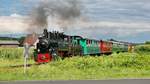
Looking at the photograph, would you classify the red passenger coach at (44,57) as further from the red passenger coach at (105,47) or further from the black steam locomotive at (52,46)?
the red passenger coach at (105,47)

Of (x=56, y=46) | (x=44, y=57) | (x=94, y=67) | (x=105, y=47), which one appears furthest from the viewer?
(x=105, y=47)

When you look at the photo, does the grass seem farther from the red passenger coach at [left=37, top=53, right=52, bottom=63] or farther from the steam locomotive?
the steam locomotive

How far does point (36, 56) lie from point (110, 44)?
69.6 feet

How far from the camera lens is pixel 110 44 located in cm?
6234

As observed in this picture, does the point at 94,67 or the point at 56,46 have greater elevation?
the point at 56,46

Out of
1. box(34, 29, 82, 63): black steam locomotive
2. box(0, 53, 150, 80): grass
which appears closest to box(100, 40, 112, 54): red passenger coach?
box(34, 29, 82, 63): black steam locomotive

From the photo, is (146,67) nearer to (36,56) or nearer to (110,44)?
(36,56)

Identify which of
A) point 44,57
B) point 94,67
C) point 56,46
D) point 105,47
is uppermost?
point 56,46

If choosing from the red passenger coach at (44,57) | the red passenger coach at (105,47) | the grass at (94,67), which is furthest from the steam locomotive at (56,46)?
the red passenger coach at (105,47)

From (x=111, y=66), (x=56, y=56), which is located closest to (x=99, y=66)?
(x=111, y=66)

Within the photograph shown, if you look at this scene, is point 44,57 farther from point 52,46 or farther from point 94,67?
point 94,67

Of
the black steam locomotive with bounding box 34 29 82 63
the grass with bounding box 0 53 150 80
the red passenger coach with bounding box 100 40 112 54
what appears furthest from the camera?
the red passenger coach with bounding box 100 40 112 54

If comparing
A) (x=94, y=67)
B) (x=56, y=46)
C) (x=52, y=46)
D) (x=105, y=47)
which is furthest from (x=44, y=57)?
(x=105, y=47)

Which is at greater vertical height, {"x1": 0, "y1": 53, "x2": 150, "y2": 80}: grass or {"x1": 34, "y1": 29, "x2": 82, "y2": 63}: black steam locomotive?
{"x1": 34, "y1": 29, "x2": 82, "y2": 63}: black steam locomotive
